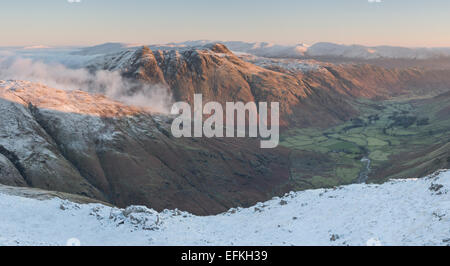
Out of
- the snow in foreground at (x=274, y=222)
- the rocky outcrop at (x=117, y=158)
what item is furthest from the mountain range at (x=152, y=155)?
the snow in foreground at (x=274, y=222)

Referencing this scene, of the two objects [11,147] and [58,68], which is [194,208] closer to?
[11,147]

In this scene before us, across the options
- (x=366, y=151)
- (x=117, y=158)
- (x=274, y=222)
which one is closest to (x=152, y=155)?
(x=117, y=158)

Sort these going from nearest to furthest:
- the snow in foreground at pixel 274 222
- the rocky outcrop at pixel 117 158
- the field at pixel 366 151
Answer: the snow in foreground at pixel 274 222 → the rocky outcrop at pixel 117 158 → the field at pixel 366 151

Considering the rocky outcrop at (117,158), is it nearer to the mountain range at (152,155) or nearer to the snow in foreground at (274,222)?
the mountain range at (152,155)

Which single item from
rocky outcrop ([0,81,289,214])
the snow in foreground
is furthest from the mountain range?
the snow in foreground

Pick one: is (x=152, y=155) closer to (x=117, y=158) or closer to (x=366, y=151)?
(x=117, y=158)

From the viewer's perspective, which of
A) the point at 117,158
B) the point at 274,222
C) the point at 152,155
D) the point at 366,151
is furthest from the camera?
the point at 366,151

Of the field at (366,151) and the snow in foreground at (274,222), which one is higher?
the snow in foreground at (274,222)
